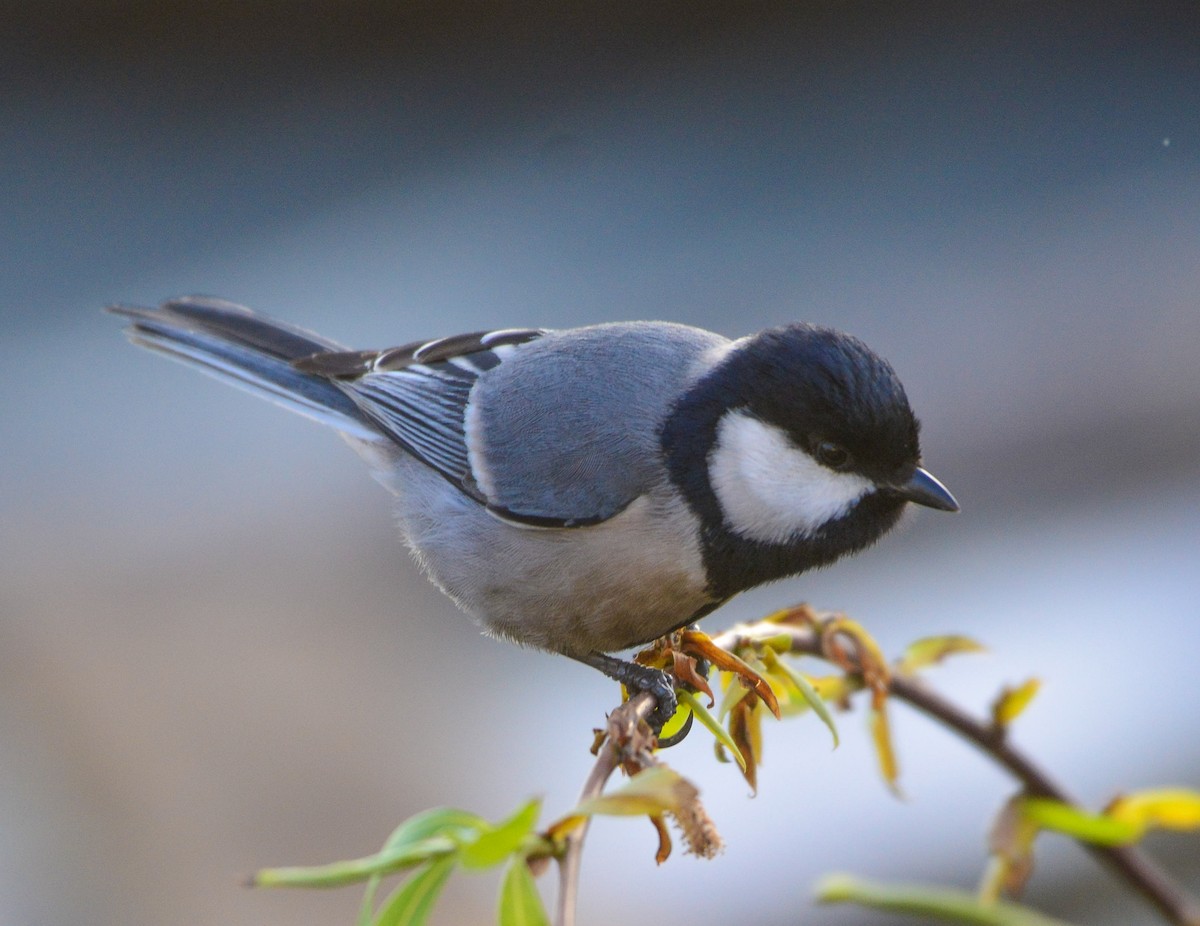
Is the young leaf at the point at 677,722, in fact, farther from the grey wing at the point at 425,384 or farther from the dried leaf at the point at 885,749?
the grey wing at the point at 425,384

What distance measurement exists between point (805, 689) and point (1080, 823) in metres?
0.21

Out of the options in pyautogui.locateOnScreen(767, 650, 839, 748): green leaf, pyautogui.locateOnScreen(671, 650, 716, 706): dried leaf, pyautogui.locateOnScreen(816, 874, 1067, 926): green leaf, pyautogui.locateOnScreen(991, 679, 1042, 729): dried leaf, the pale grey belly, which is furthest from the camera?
the pale grey belly

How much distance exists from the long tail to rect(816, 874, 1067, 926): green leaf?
5.34 ft

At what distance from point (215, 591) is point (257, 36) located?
1949 mm

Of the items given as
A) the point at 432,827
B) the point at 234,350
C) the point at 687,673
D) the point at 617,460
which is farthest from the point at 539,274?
the point at 432,827

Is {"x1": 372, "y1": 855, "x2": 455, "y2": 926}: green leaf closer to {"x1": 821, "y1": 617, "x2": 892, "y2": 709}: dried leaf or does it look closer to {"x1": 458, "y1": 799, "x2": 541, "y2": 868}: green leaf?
{"x1": 458, "y1": 799, "x2": 541, "y2": 868}: green leaf

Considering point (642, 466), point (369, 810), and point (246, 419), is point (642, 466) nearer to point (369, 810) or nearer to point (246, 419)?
point (369, 810)

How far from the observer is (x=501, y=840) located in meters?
0.68

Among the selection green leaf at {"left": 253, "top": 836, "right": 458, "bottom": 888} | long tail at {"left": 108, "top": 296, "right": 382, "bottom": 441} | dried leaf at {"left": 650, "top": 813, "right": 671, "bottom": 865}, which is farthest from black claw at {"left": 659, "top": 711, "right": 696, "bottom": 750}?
long tail at {"left": 108, "top": 296, "right": 382, "bottom": 441}

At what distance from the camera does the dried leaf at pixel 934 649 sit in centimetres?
113

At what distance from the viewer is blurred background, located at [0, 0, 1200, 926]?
392 cm

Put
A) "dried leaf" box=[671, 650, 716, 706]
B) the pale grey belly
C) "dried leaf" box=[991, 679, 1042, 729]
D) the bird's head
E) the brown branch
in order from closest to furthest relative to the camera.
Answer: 1. the brown branch
2. "dried leaf" box=[991, 679, 1042, 729]
3. "dried leaf" box=[671, 650, 716, 706]
4. the bird's head
5. the pale grey belly

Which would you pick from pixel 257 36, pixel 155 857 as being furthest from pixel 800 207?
pixel 155 857

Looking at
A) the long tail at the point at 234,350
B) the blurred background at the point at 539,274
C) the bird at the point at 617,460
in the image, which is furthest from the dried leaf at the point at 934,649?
the blurred background at the point at 539,274
